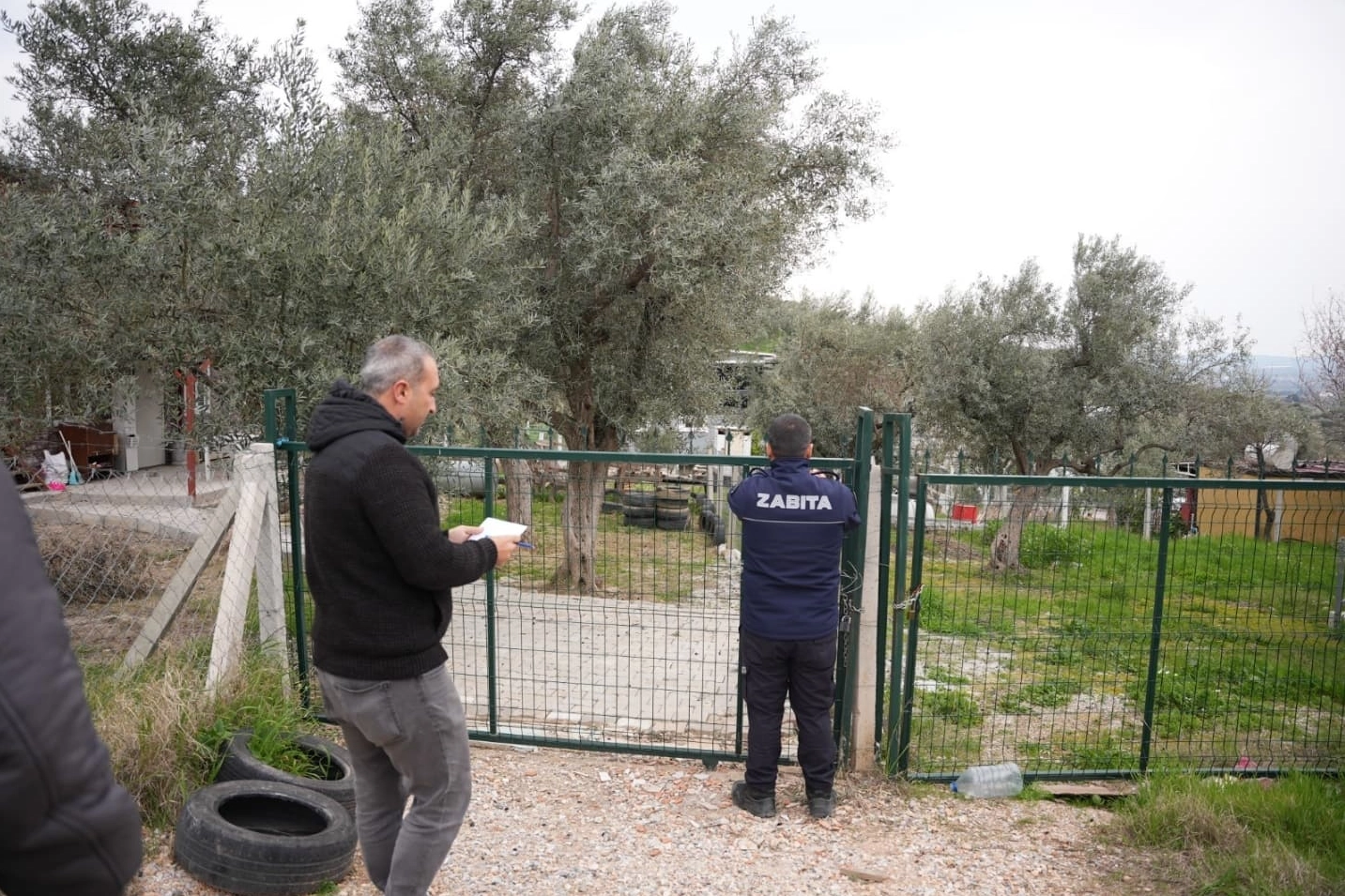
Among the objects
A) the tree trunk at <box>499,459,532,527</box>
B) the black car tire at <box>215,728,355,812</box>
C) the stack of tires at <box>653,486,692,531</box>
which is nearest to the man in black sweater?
the black car tire at <box>215,728,355,812</box>

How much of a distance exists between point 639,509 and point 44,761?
4.85 metres

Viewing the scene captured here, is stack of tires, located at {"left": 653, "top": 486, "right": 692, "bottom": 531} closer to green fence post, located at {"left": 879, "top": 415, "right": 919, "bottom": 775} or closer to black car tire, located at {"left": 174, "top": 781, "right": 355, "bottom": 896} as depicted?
green fence post, located at {"left": 879, "top": 415, "right": 919, "bottom": 775}

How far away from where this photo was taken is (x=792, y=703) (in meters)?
4.53

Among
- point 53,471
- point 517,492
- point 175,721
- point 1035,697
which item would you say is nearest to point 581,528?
point 517,492

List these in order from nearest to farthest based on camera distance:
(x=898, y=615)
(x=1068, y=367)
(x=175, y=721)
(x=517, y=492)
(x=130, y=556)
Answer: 1. (x=175, y=721)
2. (x=898, y=615)
3. (x=517, y=492)
4. (x=130, y=556)
5. (x=1068, y=367)

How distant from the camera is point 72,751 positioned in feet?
3.63

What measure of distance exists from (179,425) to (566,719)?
4.60 meters

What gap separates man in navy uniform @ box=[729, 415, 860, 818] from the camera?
172 inches

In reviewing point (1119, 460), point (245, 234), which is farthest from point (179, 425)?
point (1119, 460)

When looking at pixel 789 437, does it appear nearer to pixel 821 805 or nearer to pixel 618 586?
pixel 821 805

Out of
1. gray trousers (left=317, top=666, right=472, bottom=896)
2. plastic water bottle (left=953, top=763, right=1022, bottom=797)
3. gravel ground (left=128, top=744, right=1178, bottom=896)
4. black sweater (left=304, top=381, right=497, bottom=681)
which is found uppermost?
black sweater (left=304, top=381, right=497, bottom=681)

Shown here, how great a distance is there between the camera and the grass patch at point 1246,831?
3684 mm

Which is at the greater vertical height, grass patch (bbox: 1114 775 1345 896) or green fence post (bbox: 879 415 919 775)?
green fence post (bbox: 879 415 919 775)

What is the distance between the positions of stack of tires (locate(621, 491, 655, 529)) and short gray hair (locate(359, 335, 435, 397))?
2931 mm
